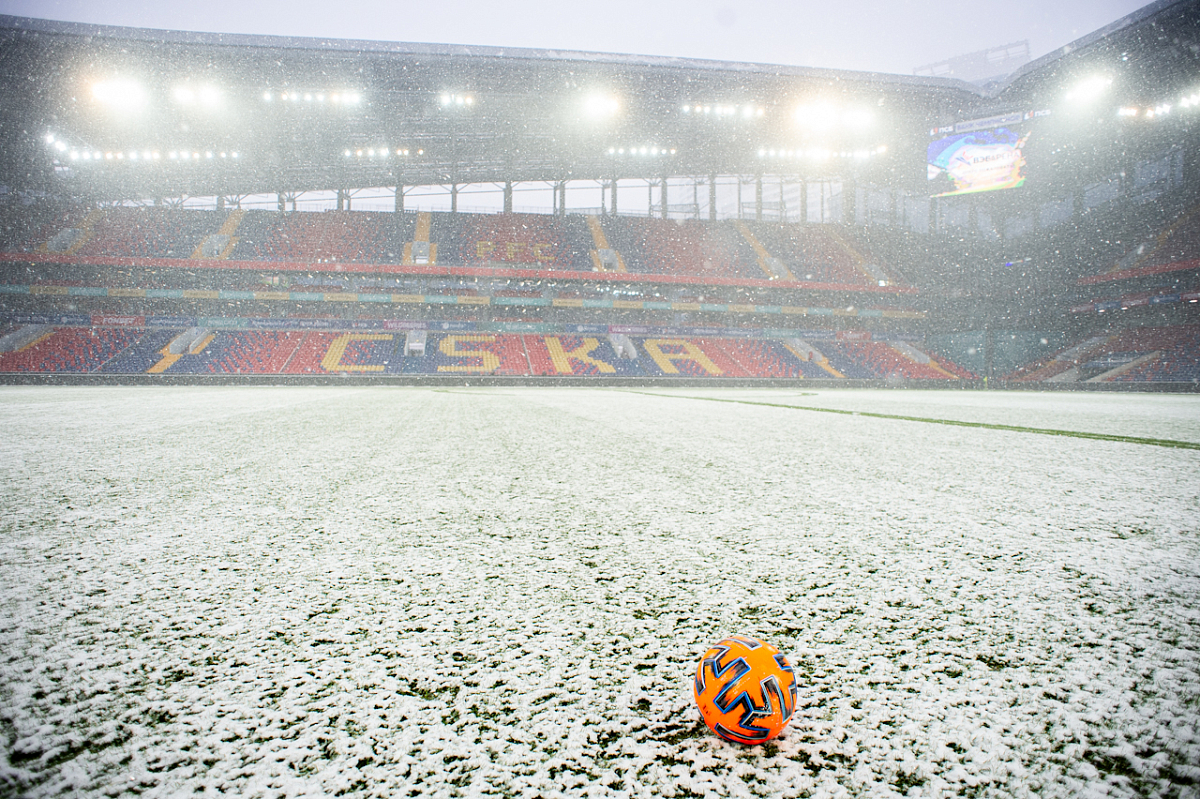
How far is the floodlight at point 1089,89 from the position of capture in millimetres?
18406

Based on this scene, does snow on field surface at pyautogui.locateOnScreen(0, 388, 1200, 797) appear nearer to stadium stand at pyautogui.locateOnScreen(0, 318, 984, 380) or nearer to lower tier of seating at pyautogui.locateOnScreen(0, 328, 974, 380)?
lower tier of seating at pyautogui.locateOnScreen(0, 328, 974, 380)

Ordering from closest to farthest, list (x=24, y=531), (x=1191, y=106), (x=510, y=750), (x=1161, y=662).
Result: 1. (x=510, y=750)
2. (x=1161, y=662)
3. (x=24, y=531)
4. (x=1191, y=106)

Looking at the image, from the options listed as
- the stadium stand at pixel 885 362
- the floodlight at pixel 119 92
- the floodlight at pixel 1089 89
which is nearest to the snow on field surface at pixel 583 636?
the stadium stand at pixel 885 362

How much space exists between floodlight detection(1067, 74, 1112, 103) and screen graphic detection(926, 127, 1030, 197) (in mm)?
1812

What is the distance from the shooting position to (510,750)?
0.45 meters

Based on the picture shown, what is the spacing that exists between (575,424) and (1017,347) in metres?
26.5

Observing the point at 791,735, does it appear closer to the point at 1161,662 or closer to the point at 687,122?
the point at 1161,662

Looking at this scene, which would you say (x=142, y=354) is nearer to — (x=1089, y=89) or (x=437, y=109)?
(x=437, y=109)

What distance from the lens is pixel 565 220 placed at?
25.0 meters

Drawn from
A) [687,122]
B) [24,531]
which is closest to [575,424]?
[24,531]

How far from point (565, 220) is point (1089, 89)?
19.7 m

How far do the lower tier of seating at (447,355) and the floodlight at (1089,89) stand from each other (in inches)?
402

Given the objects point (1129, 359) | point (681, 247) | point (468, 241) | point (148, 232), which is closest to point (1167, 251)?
point (1129, 359)

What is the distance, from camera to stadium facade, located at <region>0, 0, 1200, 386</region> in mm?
17297
